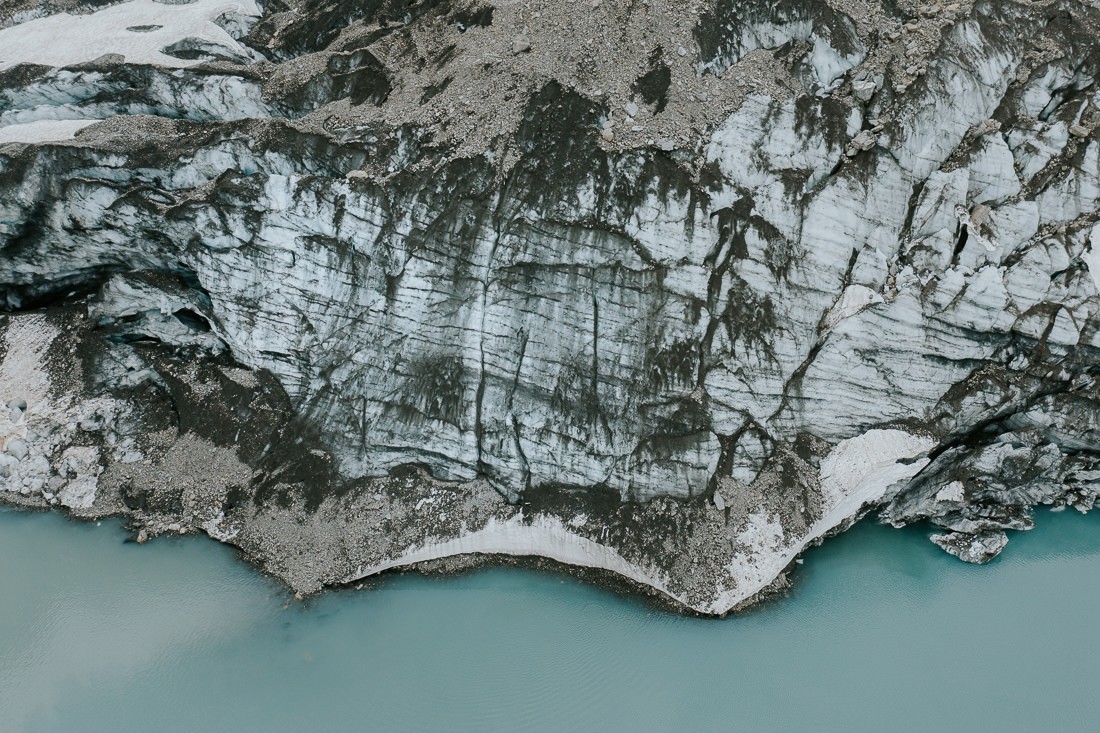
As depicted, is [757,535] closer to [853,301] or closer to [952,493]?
[952,493]

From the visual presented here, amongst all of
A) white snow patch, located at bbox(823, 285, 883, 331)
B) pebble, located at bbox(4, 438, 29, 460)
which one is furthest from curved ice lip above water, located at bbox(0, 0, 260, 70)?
white snow patch, located at bbox(823, 285, 883, 331)

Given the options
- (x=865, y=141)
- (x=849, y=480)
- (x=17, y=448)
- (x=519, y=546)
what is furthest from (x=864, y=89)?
(x=17, y=448)

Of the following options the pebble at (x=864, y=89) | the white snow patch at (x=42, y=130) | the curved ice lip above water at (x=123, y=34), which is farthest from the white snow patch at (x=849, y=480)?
the white snow patch at (x=42, y=130)

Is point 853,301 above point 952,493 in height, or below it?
above

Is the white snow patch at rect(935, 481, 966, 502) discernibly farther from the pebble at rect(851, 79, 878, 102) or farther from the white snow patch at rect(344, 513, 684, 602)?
the pebble at rect(851, 79, 878, 102)

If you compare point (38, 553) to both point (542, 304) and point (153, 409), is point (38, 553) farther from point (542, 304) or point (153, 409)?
point (542, 304)

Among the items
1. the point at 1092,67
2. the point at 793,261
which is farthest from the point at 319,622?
the point at 1092,67
